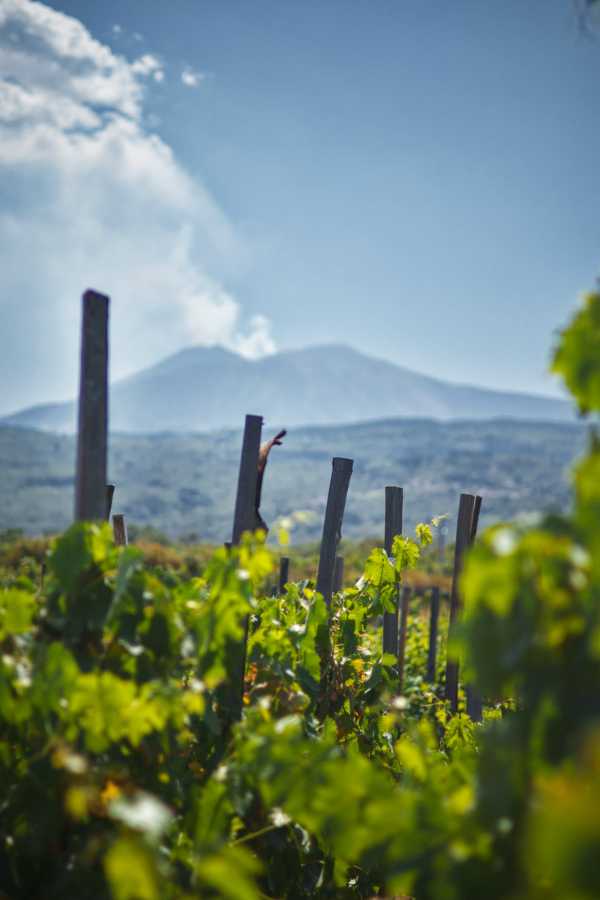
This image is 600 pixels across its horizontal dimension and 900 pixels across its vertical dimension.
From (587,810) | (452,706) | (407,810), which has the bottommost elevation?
(452,706)

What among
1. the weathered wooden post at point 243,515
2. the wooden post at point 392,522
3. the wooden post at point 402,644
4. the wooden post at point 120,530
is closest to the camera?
the weathered wooden post at point 243,515

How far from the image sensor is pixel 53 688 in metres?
Answer: 1.59

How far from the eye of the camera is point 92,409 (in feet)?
6.48

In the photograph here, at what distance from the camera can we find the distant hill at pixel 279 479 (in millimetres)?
116312

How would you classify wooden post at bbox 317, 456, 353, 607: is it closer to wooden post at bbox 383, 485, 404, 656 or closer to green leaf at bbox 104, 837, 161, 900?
wooden post at bbox 383, 485, 404, 656

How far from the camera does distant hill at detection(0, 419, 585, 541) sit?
116312 millimetres

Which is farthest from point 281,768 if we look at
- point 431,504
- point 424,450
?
point 424,450

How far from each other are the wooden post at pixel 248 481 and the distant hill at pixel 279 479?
9341 cm

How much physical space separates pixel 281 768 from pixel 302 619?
4.19 feet

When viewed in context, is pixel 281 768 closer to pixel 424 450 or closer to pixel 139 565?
pixel 139 565

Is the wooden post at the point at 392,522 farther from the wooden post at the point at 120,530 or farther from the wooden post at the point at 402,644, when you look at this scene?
the wooden post at the point at 402,644

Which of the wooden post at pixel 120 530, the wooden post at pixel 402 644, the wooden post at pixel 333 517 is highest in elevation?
the wooden post at pixel 333 517

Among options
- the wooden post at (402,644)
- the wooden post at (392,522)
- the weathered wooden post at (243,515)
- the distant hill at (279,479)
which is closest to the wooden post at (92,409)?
the weathered wooden post at (243,515)

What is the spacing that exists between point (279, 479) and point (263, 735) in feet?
501
